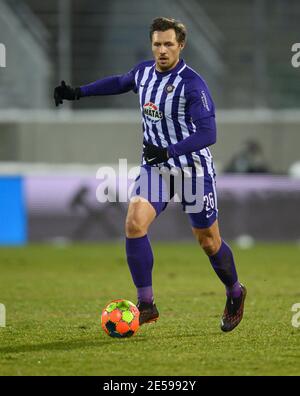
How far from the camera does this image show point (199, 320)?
813 cm

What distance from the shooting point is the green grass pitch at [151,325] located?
238 inches

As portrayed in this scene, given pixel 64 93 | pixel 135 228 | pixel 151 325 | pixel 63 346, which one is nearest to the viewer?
pixel 63 346

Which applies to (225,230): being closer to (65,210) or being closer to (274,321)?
(65,210)

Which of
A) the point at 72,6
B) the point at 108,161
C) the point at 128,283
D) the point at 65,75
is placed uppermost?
the point at 72,6

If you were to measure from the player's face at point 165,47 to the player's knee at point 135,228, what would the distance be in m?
1.18

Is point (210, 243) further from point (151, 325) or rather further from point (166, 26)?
point (166, 26)

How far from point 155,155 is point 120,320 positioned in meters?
1.20

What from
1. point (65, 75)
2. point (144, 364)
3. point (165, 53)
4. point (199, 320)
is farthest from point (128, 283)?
point (65, 75)

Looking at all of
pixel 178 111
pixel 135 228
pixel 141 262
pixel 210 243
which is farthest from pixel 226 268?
pixel 178 111

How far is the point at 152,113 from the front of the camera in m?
7.38

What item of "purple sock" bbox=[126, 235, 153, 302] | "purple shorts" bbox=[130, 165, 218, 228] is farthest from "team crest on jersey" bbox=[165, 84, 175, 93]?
"purple sock" bbox=[126, 235, 153, 302]

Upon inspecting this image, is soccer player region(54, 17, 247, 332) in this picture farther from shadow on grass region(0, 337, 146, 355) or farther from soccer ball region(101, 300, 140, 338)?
shadow on grass region(0, 337, 146, 355)

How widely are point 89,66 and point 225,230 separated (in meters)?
4.39

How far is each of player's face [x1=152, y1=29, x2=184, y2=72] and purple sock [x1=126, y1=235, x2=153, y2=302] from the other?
130 cm
